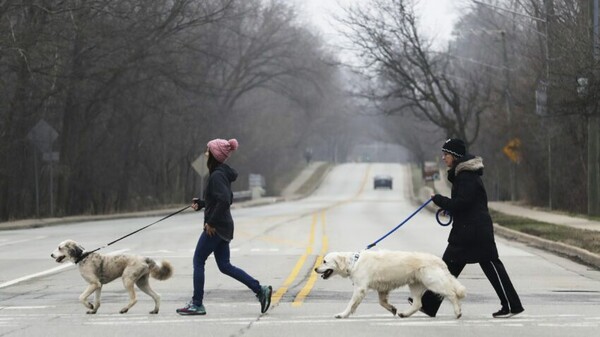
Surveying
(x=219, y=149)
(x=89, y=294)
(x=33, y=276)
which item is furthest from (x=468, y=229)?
(x=33, y=276)

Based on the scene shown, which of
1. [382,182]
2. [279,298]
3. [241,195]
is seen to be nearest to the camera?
[279,298]

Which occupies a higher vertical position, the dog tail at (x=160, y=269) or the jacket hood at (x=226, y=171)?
the jacket hood at (x=226, y=171)

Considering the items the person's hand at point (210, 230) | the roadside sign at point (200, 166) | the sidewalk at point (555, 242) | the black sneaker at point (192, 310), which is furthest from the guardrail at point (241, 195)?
the person's hand at point (210, 230)

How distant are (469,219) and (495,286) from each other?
75cm

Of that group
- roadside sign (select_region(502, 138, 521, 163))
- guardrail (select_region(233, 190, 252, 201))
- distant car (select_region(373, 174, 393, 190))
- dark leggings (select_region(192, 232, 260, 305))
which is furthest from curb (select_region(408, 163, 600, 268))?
distant car (select_region(373, 174, 393, 190))

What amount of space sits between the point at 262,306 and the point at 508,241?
17.5 metres

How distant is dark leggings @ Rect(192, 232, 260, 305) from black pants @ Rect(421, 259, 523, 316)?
1.82m

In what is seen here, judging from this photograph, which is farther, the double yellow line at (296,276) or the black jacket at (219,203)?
the double yellow line at (296,276)

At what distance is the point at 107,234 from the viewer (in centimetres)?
3181

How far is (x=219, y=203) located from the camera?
1216 centimetres

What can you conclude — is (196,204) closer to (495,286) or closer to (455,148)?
(455,148)

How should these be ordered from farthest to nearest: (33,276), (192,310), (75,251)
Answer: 1. (33,276)
2. (75,251)
3. (192,310)

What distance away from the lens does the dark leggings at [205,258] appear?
40.2 feet

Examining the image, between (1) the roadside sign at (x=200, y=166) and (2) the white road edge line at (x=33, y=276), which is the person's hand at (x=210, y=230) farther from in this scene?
(1) the roadside sign at (x=200, y=166)
